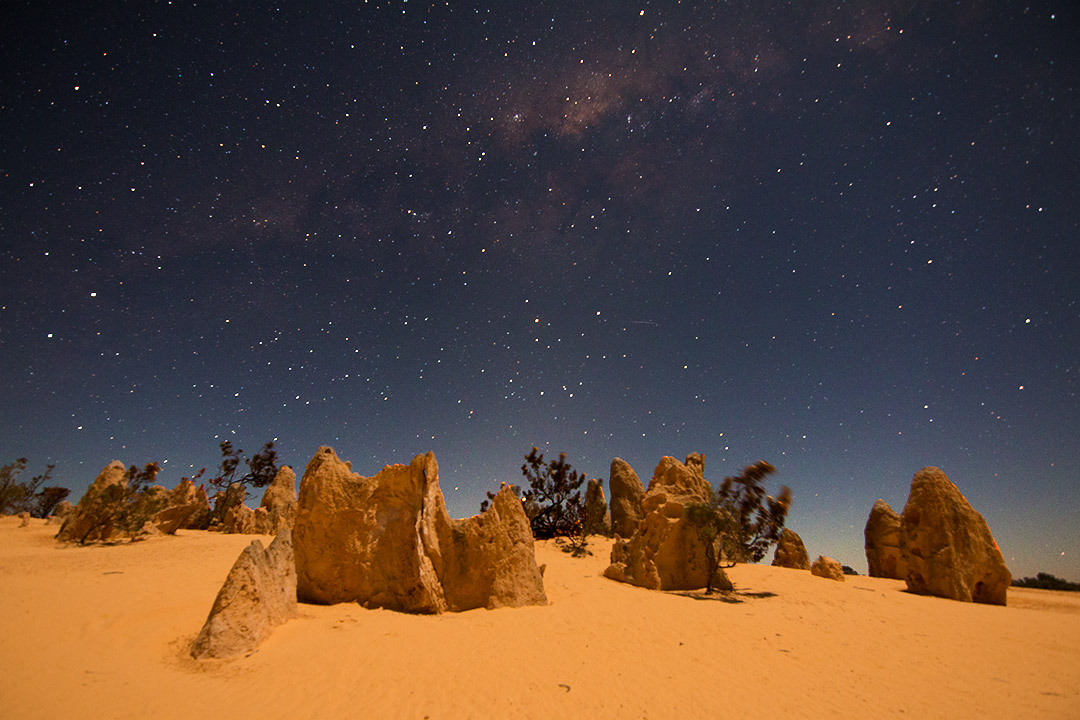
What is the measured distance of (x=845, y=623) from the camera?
434 inches

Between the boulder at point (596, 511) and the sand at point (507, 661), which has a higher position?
the boulder at point (596, 511)

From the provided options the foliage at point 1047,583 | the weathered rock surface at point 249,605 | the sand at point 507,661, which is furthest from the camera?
the foliage at point 1047,583

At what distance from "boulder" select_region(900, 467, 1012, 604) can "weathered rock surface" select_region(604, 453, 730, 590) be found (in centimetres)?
959

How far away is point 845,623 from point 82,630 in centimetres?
1673

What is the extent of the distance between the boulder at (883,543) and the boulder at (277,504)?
114ft

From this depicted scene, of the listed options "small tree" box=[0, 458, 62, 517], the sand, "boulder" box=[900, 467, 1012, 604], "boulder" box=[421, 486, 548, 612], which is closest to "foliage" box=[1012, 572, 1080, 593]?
"boulder" box=[900, 467, 1012, 604]

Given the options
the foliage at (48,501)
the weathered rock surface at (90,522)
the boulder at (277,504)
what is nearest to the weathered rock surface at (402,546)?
the boulder at (277,504)

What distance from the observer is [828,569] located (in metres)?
19.9

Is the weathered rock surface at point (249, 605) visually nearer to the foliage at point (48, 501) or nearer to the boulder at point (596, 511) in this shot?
the boulder at point (596, 511)

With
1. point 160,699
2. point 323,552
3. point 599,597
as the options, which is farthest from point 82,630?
point 599,597

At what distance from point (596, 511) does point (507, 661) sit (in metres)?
25.6

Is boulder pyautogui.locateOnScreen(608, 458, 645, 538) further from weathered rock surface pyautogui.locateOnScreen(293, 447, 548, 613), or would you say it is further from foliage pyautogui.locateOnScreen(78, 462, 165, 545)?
foliage pyautogui.locateOnScreen(78, 462, 165, 545)

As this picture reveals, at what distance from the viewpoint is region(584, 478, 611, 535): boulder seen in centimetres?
2985

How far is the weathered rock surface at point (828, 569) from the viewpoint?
1969 centimetres
